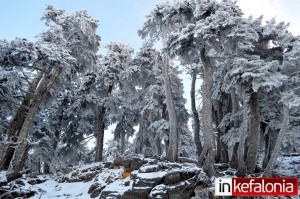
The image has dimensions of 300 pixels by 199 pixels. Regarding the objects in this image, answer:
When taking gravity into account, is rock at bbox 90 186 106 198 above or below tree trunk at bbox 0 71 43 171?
below

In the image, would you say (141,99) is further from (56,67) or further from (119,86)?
(56,67)

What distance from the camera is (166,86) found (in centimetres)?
1672

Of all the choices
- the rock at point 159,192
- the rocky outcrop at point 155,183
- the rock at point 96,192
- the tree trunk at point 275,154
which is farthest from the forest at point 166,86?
the rock at point 96,192

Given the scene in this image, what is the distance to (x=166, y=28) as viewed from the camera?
17672mm

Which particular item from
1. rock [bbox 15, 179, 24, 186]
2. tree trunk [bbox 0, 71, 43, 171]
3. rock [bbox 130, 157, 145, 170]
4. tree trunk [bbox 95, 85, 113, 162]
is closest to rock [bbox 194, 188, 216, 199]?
rock [bbox 130, 157, 145, 170]

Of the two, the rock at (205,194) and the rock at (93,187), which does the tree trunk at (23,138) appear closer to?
the rock at (93,187)

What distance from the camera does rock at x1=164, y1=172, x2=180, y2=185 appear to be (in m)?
11.6

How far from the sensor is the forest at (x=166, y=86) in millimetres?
13664

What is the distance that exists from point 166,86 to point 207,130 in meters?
4.20

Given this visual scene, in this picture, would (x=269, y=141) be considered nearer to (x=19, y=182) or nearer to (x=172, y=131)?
(x=172, y=131)

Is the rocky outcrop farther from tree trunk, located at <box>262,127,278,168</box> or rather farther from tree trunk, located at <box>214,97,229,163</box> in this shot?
tree trunk, located at <box>262,127,278,168</box>

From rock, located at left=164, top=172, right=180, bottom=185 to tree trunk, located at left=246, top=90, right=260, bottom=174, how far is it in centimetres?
401

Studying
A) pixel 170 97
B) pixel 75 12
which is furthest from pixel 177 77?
pixel 75 12

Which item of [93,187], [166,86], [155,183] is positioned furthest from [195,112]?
[93,187]
